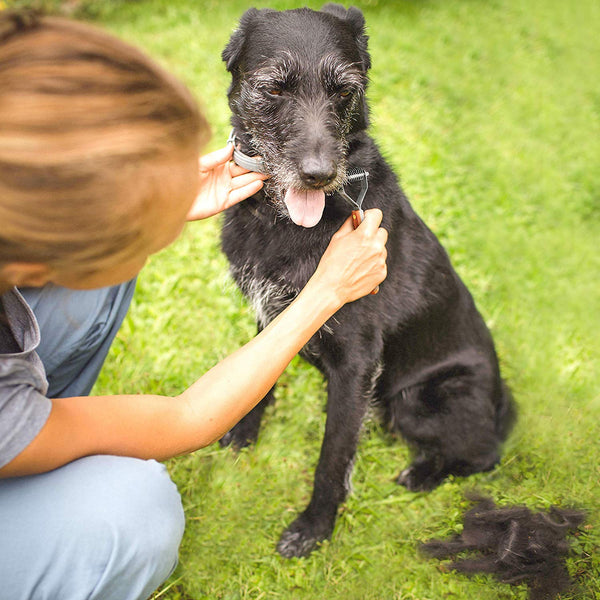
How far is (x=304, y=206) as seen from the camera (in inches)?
90.7

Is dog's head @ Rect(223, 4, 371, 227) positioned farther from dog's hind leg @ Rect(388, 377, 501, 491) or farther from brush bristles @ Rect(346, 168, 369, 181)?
dog's hind leg @ Rect(388, 377, 501, 491)

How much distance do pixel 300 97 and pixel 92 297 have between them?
Answer: 45.0 inches

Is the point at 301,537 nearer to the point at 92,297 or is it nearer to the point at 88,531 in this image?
the point at 88,531

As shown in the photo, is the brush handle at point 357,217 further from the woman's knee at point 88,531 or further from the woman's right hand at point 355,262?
the woman's knee at point 88,531

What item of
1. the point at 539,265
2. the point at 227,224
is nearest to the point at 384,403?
the point at 227,224

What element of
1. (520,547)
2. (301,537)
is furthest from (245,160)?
(520,547)

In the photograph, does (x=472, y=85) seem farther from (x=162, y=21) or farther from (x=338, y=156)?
(x=338, y=156)

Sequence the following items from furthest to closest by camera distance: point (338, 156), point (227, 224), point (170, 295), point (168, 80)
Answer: point (170, 295), point (227, 224), point (338, 156), point (168, 80)

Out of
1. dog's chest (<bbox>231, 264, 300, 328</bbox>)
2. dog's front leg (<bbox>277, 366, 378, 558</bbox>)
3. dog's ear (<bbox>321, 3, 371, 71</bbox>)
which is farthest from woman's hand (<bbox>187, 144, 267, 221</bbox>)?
dog's front leg (<bbox>277, 366, 378, 558</bbox>)

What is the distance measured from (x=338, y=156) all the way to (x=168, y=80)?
95 cm

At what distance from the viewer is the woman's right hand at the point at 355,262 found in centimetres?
215

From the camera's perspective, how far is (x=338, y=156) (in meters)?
2.26

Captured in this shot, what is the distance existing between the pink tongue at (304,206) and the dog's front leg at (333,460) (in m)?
0.66

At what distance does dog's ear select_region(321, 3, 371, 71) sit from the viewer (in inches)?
96.6
